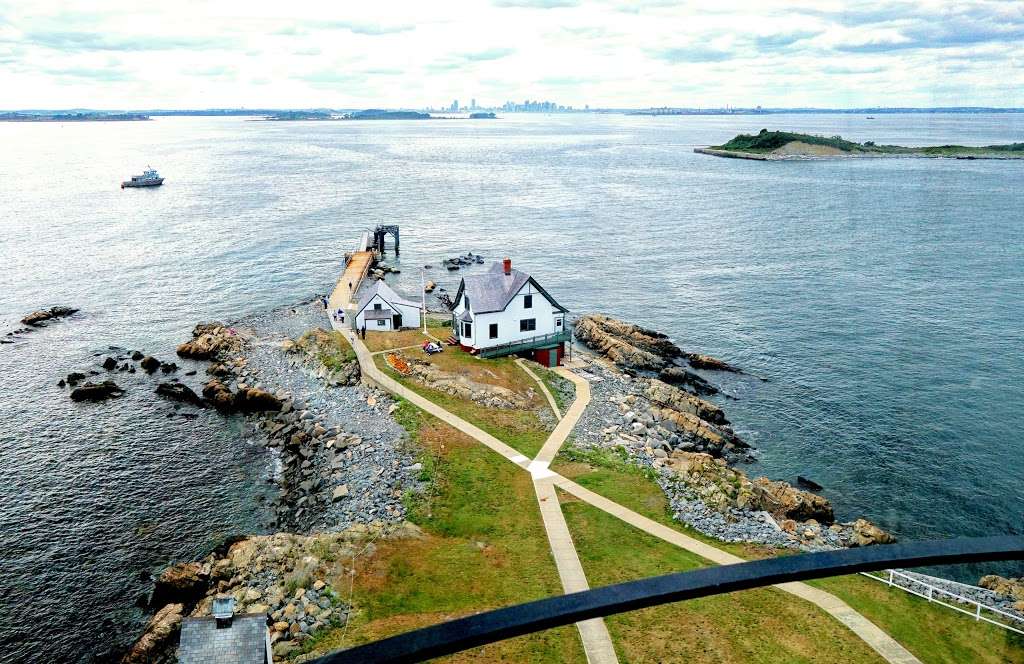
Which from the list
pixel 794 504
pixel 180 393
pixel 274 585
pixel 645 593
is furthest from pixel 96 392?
pixel 645 593

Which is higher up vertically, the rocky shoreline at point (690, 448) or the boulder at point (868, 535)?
the rocky shoreline at point (690, 448)

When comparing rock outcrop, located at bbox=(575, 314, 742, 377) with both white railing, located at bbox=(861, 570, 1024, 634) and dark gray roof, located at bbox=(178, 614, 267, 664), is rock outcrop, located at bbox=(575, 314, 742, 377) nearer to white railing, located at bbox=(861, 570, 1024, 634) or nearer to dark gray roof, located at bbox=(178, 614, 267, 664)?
white railing, located at bbox=(861, 570, 1024, 634)

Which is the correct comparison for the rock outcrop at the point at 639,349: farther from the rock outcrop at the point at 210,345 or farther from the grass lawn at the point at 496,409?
the rock outcrop at the point at 210,345

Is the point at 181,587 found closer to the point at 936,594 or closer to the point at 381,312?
the point at 381,312

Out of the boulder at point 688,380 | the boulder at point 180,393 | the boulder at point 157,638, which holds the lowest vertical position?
the boulder at point 157,638

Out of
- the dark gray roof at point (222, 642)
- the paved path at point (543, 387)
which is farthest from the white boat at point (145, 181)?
the dark gray roof at point (222, 642)

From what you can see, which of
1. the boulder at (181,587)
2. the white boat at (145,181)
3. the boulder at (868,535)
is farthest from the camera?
the white boat at (145,181)

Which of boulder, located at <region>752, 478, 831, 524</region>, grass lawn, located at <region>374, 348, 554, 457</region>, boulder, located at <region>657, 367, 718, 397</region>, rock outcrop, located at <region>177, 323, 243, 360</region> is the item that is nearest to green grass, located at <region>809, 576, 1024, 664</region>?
boulder, located at <region>752, 478, 831, 524</region>
